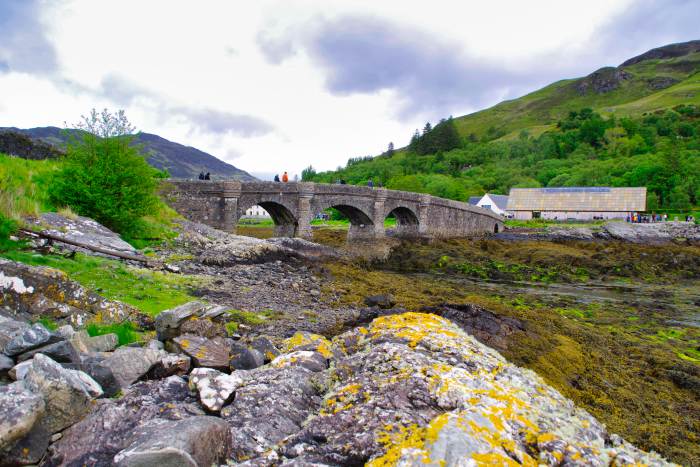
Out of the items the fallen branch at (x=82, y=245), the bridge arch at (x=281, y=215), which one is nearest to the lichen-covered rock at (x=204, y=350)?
the fallen branch at (x=82, y=245)

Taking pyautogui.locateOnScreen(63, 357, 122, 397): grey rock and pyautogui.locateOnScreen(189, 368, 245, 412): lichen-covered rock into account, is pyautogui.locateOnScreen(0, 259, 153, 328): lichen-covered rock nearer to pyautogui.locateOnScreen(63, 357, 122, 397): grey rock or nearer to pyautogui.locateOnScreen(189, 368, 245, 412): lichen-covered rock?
pyautogui.locateOnScreen(63, 357, 122, 397): grey rock

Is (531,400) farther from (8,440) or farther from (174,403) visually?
(8,440)

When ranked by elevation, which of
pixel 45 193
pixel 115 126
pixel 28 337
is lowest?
pixel 28 337

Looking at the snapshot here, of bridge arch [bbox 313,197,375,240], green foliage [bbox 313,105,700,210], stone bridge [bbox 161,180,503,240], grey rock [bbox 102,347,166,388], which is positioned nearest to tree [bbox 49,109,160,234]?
stone bridge [bbox 161,180,503,240]

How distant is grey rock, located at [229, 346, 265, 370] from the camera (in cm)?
475

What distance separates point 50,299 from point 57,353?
97.4 inches

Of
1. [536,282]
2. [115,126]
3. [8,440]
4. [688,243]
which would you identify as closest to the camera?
[8,440]

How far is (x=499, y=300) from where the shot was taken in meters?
15.9

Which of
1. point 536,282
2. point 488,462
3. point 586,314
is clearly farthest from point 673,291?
point 488,462

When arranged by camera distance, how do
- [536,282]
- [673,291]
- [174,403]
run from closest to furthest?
[174,403]
[673,291]
[536,282]

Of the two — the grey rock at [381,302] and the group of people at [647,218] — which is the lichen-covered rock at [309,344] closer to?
the grey rock at [381,302]

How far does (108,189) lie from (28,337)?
1193cm

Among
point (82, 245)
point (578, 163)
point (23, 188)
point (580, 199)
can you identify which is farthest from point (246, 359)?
point (578, 163)

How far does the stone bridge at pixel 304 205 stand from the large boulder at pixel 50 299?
57.4 ft
